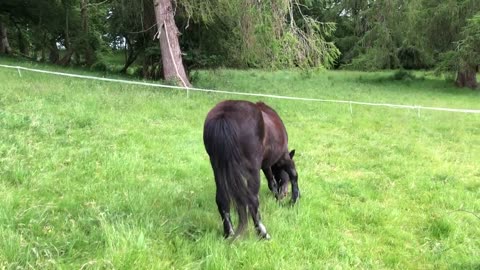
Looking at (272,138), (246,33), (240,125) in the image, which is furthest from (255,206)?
(246,33)

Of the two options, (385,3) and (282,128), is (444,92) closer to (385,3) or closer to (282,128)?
(385,3)

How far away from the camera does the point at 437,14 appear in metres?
21.8

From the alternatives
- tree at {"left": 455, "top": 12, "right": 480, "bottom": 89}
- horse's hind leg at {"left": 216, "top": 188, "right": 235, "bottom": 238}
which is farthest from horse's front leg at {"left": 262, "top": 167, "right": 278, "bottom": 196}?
tree at {"left": 455, "top": 12, "right": 480, "bottom": 89}

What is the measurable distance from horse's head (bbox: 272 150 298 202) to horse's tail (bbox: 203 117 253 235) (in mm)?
1517

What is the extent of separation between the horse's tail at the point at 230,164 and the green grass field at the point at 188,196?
35cm

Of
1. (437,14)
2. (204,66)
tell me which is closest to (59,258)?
(204,66)

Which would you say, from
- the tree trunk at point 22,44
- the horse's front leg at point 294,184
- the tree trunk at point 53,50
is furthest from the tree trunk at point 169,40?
the tree trunk at point 22,44

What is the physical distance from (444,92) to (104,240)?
20.7 meters

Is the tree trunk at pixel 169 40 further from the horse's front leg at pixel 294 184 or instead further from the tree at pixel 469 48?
the tree at pixel 469 48

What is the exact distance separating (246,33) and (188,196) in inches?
393

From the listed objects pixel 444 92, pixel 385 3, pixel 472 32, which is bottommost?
pixel 444 92

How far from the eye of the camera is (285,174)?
5.34m

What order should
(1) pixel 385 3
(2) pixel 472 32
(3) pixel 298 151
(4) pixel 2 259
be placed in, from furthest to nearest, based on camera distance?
(1) pixel 385 3 → (2) pixel 472 32 → (3) pixel 298 151 → (4) pixel 2 259

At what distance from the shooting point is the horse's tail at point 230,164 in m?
3.58
